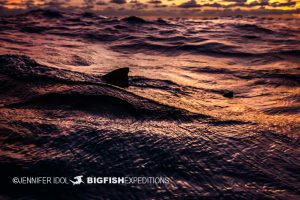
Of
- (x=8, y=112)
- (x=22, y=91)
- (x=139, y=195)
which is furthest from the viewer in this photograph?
(x=22, y=91)

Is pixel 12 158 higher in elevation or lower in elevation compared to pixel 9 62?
lower

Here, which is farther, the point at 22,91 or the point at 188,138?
the point at 22,91

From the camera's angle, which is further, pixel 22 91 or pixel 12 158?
pixel 22 91

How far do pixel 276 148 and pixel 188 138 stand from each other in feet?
3.18

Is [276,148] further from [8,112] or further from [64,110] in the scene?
[8,112]

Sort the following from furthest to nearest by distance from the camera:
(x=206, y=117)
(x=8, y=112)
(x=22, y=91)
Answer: (x=22, y=91)
(x=206, y=117)
(x=8, y=112)

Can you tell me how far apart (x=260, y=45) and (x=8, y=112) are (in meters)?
13.4

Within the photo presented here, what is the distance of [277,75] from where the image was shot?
8086mm

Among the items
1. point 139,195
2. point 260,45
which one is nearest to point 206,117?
point 139,195

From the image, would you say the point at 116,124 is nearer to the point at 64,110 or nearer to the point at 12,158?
the point at 64,110

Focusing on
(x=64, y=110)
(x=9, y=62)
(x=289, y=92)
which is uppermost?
(x=9, y=62)

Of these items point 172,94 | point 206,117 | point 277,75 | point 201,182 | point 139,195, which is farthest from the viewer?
point 277,75

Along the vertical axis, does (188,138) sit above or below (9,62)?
below

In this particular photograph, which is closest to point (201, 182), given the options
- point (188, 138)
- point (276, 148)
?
point (188, 138)
